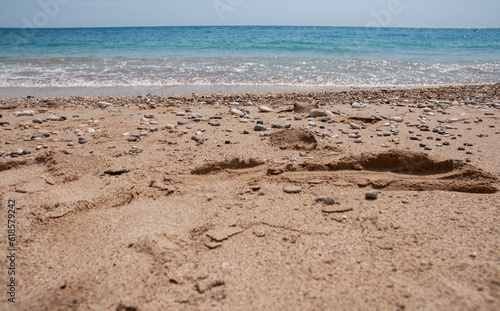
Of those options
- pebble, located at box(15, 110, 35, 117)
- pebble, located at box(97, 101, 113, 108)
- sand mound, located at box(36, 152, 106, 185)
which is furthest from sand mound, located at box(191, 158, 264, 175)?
pebble, located at box(15, 110, 35, 117)

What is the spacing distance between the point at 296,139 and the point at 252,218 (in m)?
1.45

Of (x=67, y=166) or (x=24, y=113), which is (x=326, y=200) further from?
(x=24, y=113)

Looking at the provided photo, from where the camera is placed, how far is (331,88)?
24.0 feet

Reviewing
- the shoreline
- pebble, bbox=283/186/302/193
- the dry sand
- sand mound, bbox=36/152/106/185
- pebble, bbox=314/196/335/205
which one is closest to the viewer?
the dry sand

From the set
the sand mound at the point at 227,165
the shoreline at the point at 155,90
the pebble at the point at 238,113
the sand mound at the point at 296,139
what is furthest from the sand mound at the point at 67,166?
the shoreline at the point at 155,90

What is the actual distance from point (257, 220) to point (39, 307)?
46.3 inches

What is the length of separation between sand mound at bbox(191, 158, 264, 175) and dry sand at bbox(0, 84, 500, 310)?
13mm

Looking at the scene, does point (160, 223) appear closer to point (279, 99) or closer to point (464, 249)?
point (464, 249)

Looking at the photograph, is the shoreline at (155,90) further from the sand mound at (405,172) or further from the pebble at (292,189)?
the pebble at (292,189)

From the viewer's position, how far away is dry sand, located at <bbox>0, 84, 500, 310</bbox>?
4.51ft

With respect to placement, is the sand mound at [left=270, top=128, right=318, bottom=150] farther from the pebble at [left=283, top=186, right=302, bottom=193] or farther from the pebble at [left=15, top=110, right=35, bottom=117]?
the pebble at [left=15, top=110, right=35, bottom=117]

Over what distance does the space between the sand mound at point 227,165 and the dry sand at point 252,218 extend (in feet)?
0.04

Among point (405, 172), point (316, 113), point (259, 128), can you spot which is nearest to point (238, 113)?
point (259, 128)

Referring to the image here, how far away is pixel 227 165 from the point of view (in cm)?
274
